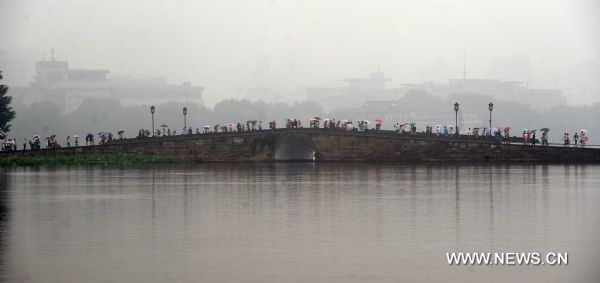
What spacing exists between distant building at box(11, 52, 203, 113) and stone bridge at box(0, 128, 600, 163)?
74.6 meters

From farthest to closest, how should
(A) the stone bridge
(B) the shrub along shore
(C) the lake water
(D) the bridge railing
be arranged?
(D) the bridge railing < (A) the stone bridge < (B) the shrub along shore < (C) the lake water

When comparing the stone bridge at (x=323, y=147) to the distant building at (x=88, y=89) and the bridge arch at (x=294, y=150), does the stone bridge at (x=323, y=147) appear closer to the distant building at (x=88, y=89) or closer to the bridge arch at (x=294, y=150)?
the bridge arch at (x=294, y=150)

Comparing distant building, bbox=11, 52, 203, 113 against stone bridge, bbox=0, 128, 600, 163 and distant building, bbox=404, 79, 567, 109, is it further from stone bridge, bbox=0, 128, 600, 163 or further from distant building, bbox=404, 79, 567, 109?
stone bridge, bbox=0, 128, 600, 163

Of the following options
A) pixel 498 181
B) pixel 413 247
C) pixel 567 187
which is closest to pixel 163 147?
pixel 498 181

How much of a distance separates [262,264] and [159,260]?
56.0 inches

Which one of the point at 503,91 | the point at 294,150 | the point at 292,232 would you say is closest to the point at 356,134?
the point at 294,150

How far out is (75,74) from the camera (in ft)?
466

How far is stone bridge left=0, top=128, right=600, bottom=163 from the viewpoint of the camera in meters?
58.8

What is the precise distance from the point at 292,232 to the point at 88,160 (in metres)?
41.6

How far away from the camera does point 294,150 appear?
67250 millimetres

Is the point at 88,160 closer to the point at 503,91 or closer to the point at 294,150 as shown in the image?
the point at 294,150

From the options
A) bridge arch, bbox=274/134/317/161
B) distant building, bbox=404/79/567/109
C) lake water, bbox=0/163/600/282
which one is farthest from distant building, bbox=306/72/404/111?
lake water, bbox=0/163/600/282

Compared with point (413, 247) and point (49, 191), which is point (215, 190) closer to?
point (49, 191)

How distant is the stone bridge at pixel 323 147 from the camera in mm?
58781
